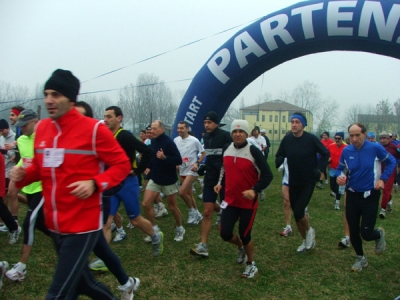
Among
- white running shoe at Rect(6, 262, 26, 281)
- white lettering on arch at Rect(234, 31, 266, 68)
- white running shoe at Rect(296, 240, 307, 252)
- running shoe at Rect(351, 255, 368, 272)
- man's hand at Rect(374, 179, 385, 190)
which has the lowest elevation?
white running shoe at Rect(296, 240, 307, 252)

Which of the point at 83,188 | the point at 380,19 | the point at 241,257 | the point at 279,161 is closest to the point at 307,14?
the point at 380,19

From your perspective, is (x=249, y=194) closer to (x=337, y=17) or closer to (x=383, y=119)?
(x=337, y=17)

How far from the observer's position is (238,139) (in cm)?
445

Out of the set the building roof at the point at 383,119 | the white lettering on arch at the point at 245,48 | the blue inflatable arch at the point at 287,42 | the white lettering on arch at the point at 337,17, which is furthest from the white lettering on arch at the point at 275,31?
the building roof at the point at 383,119

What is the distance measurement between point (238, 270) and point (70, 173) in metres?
2.97

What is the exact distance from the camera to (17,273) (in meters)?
4.23

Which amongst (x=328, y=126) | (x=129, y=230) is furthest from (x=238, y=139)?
(x=328, y=126)

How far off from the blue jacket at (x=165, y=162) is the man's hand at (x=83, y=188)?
3.42 meters

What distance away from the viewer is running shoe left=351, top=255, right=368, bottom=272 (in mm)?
4798

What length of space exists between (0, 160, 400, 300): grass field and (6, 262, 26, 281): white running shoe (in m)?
0.07

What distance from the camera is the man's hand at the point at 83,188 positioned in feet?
7.74

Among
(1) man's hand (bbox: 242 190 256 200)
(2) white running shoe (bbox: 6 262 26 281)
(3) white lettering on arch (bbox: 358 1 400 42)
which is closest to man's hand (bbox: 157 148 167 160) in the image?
(1) man's hand (bbox: 242 190 256 200)

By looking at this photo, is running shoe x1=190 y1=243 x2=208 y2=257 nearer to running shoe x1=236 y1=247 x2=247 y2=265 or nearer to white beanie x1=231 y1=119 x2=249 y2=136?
running shoe x1=236 y1=247 x2=247 y2=265

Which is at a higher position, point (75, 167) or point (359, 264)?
point (75, 167)
